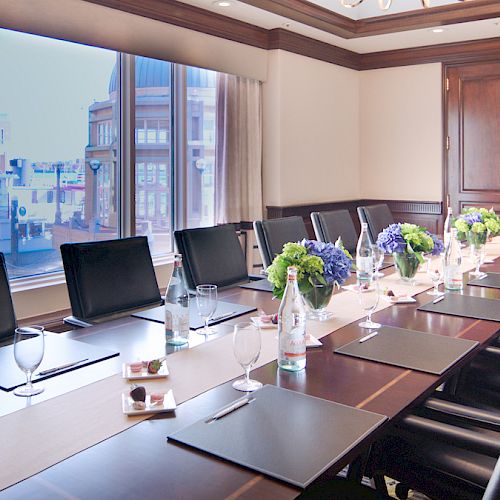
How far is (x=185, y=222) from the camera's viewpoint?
15.1ft

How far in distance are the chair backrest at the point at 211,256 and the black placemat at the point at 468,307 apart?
99 cm

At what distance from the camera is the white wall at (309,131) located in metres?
5.02

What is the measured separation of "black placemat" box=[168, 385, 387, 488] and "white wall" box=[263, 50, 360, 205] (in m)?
3.80

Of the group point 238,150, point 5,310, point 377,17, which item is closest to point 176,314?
point 5,310

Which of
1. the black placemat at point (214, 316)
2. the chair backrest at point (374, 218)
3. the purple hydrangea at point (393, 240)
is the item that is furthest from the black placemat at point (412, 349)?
the chair backrest at point (374, 218)

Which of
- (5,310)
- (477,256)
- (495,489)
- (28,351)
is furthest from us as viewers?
(477,256)

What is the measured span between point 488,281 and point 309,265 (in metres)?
1.10

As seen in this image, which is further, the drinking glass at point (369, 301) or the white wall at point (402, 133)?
the white wall at point (402, 133)

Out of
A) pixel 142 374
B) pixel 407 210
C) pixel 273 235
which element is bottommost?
pixel 142 374

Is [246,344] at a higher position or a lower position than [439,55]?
lower

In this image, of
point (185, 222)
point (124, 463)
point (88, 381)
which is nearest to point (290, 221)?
point (185, 222)

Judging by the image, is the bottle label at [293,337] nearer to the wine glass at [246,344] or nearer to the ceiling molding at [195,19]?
the wine glass at [246,344]

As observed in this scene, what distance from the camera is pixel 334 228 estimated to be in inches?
149

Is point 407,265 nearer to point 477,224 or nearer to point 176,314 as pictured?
point 477,224
